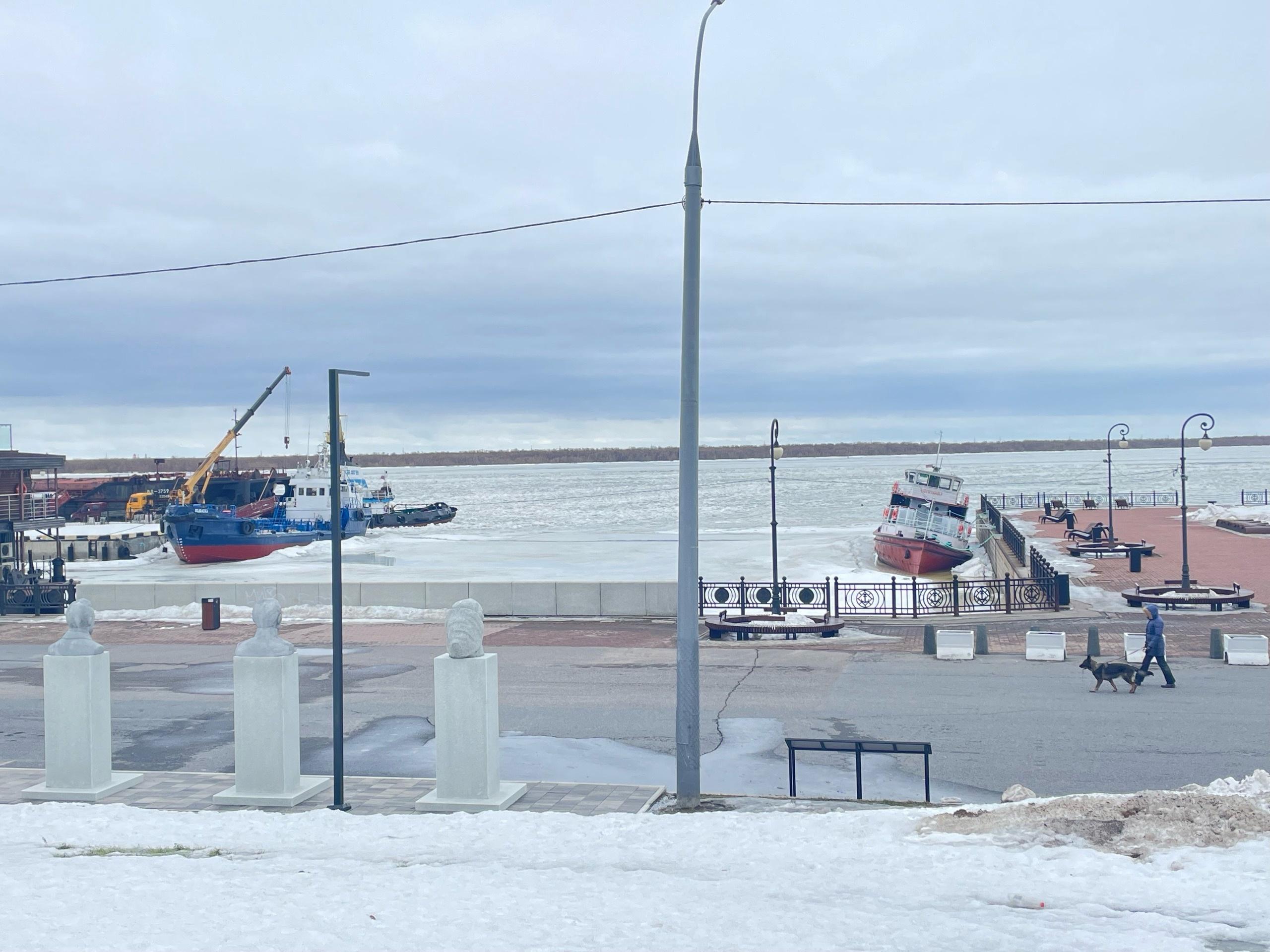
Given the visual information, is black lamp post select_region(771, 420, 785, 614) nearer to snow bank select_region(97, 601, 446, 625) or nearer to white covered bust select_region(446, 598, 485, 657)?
snow bank select_region(97, 601, 446, 625)

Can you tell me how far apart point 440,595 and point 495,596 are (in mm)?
1465

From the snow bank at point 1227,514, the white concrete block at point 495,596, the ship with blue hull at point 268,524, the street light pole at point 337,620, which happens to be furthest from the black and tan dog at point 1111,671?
the ship with blue hull at point 268,524

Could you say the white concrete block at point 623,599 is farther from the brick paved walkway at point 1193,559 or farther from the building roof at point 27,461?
the building roof at point 27,461

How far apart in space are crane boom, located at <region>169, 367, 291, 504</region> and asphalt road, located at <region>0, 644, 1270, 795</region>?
6325 centimetres

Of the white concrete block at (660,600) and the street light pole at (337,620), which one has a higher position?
the street light pole at (337,620)

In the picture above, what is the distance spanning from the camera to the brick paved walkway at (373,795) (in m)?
10.1

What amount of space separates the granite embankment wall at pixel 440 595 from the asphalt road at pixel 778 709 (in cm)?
465

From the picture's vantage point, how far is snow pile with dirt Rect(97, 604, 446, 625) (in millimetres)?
26562

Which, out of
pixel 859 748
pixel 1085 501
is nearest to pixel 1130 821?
pixel 859 748

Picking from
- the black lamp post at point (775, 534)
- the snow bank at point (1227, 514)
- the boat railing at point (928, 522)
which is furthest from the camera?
the snow bank at point (1227, 514)

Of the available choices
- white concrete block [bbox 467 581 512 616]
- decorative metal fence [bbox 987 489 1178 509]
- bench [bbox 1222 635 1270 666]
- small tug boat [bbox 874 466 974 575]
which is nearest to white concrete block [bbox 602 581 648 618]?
white concrete block [bbox 467 581 512 616]

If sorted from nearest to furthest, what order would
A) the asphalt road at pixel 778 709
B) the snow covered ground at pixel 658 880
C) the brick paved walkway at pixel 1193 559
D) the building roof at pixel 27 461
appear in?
the snow covered ground at pixel 658 880
the asphalt road at pixel 778 709
the brick paved walkway at pixel 1193 559
the building roof at pixel 27 461

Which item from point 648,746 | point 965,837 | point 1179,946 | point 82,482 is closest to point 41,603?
point 648,746

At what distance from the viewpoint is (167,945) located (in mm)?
6316
